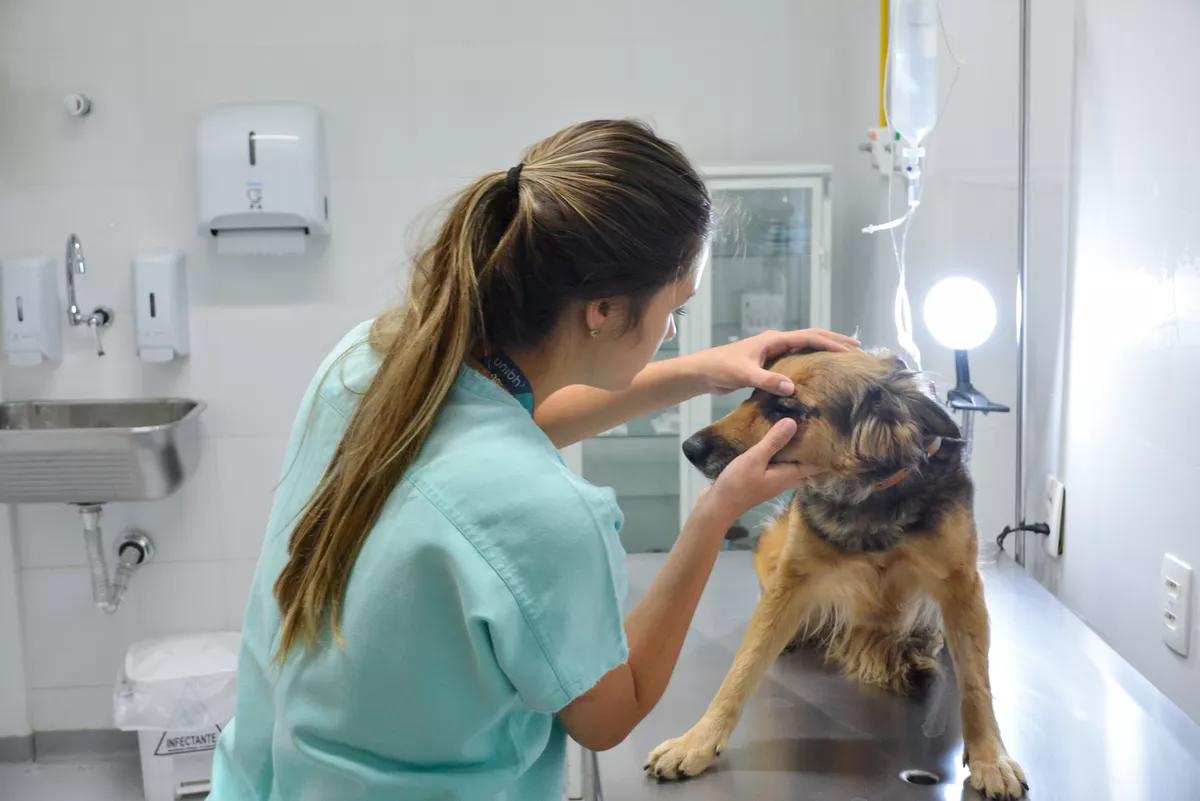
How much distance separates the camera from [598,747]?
1053 mm

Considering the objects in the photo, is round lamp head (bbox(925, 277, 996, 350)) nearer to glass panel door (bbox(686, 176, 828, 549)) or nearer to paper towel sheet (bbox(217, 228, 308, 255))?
glass panel door (bbox(686, 176, 828, 549))

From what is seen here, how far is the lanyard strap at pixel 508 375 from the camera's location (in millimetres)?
1020

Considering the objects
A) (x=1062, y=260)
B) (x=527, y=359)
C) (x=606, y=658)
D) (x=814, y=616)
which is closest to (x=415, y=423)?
(x=527, y=359)

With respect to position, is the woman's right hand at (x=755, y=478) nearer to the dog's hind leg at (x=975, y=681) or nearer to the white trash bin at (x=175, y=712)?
the dog's hind leg at (x=975, y=681)

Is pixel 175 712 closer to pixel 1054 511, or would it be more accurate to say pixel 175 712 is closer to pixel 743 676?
pixel 743 676

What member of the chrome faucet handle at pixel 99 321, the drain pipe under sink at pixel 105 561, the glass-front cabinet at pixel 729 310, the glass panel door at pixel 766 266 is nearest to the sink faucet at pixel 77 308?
the chrome faucet handle at pixel 99 321

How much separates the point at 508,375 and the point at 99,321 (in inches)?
87.9

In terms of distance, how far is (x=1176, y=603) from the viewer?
1.42 metres

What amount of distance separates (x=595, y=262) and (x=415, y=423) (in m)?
0.21

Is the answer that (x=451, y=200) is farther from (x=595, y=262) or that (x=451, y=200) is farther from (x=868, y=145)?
(x=868, y=145)

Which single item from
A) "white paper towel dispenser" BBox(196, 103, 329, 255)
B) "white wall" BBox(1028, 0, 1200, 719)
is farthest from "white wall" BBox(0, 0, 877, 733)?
"white wall" BBox(1028, 0, 1200, 719)

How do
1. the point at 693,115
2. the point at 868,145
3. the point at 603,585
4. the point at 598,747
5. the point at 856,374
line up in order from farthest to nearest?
the point at 693,115 → the point at 868,145 → the point at 856,374 → the point at 598,747 → the point at 603,585

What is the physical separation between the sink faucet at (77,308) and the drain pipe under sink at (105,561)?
0.43 m

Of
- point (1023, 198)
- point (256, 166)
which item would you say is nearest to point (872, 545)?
point (1023, 198)
